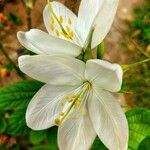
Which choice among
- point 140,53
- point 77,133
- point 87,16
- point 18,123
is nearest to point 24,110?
point 18,123

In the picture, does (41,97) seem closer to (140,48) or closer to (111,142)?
(111,142)

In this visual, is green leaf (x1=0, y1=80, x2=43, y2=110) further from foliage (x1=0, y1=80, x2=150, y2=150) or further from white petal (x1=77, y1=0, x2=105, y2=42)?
white petal (x1=77, y1=0, x2=105, y2=42)

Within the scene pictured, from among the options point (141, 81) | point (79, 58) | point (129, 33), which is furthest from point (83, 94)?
point (129, 33)

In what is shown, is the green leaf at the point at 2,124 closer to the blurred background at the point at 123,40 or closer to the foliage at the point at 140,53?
the blurred background at the point at 123,40

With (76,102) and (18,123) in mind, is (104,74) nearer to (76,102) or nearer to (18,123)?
(76,102)

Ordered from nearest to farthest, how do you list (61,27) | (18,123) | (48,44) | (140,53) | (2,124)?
(48,44)
(61,27)
(18,123)
(2,124)
(140,53)

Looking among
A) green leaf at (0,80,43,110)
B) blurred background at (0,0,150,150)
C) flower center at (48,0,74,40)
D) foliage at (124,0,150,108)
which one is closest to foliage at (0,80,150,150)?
green leaf at (0,80,43,110)
